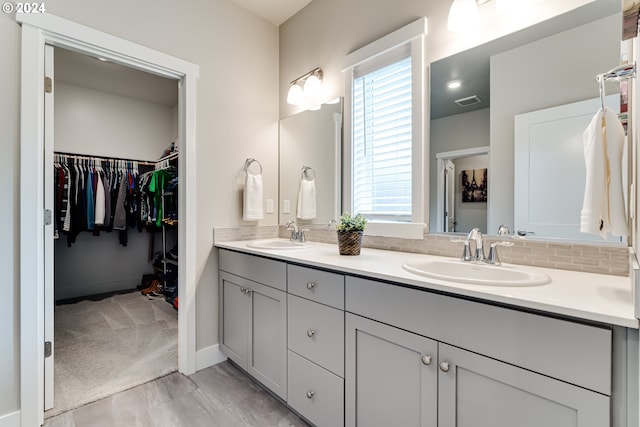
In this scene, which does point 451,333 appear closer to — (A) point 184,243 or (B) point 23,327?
(A) point 184,243

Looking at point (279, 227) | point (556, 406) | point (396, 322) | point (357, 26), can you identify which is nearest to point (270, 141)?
point (279, 227)

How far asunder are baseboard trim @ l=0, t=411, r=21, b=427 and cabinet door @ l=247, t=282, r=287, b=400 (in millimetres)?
1121

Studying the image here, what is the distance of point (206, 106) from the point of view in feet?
7.04

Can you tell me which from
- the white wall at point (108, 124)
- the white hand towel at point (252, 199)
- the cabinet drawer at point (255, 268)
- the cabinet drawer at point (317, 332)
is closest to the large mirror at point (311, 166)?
the white hand towel at point (252, 199)

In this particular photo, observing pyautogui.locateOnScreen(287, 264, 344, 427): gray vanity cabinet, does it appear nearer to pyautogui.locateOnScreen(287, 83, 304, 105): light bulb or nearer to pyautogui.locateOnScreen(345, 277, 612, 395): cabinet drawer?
pyautogui.locateOnScreen(345, 277, 612, 395): cabinet drawer

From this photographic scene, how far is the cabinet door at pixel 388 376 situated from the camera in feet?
3.34

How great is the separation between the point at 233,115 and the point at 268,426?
2.04 metres

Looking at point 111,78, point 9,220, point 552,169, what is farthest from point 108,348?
point 552,169

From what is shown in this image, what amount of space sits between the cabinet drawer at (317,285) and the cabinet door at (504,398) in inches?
18.5

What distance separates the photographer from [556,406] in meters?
0.77

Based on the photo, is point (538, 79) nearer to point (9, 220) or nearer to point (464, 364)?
point (464, 364)

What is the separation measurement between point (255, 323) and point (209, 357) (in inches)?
25.5

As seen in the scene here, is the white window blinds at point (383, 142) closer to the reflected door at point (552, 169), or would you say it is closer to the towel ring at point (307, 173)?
the towel ring at point (307, 173)

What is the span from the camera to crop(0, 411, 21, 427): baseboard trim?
4.75 feet
